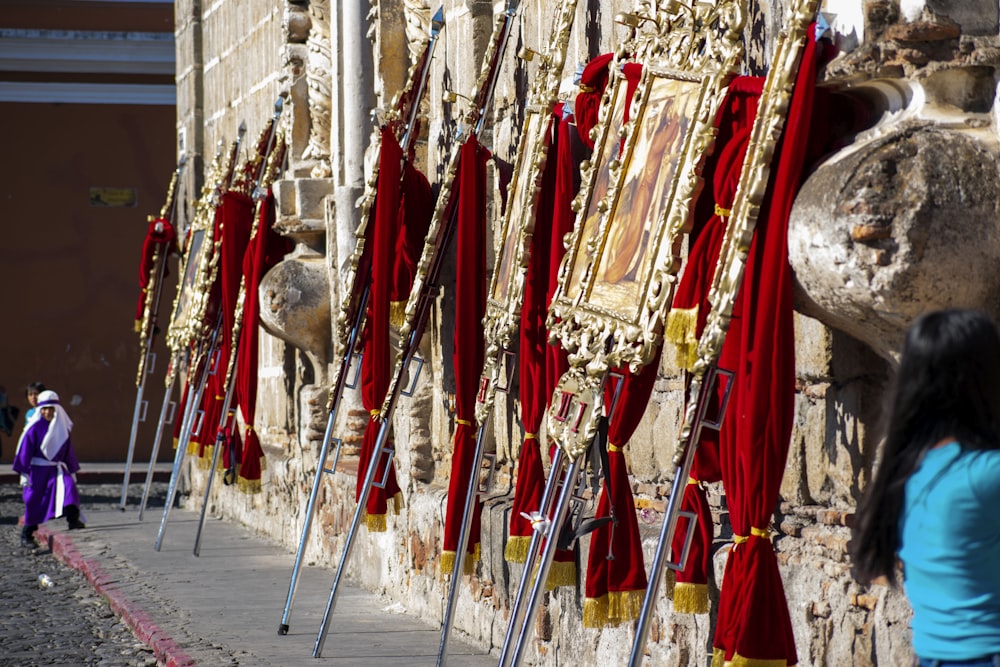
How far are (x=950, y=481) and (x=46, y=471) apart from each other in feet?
35.1

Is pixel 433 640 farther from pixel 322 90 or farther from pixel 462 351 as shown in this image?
pixel 322 90

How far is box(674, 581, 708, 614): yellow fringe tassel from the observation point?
4.36 meters

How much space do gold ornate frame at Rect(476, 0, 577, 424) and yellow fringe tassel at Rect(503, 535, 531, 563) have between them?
0.43 meters

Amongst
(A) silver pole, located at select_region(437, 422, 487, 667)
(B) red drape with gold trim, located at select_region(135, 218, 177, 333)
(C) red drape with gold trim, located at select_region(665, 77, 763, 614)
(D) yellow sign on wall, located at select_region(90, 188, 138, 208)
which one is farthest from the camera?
(D) yellow sign on wall, located at select_region(90, 188, 138, 208)

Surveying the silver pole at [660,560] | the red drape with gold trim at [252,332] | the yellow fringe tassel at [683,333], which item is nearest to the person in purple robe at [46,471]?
the red drape with gold trim at [252,332]

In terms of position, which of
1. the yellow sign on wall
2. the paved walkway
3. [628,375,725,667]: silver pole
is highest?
the yellow sign on wall

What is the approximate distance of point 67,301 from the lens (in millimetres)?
19562

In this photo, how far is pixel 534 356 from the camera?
212 inches

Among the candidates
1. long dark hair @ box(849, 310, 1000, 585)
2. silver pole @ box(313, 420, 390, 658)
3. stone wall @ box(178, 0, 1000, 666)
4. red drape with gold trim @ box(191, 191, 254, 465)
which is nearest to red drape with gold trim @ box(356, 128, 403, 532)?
silver pole @ box(313, 420, 390, 658)

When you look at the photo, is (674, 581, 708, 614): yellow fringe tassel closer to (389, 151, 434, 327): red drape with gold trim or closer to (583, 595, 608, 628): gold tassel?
(583, 595, 608, 628): gold tassel

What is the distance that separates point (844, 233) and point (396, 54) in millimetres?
5045

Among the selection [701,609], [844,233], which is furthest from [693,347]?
[701,609]

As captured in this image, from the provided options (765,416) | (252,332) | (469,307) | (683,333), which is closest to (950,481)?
(765,416)

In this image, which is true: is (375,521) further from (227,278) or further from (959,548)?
(959,548)
